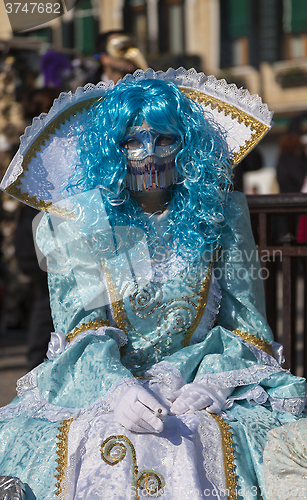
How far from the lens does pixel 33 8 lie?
2.38 meters

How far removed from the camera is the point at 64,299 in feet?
A: 6.26

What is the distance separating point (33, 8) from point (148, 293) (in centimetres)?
130

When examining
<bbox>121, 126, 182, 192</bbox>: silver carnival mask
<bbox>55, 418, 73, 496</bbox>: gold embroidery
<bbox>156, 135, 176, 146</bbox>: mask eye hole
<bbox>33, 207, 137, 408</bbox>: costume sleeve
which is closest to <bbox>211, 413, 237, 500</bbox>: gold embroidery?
<bbox>33, 207, 137, 408</bbox>: costume sleeve

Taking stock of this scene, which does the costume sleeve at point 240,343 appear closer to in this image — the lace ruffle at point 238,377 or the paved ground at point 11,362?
the lace ruffle at point 238,377

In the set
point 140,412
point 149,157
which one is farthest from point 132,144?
point 140,412

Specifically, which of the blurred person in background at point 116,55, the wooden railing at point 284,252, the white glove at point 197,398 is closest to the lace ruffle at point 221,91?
the wooden railing at point 284,252

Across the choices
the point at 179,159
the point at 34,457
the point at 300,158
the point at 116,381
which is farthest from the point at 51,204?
the point at 300,158

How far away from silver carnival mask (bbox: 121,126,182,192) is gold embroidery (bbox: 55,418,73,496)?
30.7 inches

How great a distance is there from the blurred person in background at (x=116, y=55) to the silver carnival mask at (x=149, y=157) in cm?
159

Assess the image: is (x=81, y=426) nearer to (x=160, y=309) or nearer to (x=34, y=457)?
(x=34, y=457)

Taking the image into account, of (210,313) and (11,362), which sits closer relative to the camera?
(210,313)

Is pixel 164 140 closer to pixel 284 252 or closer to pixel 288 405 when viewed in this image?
pixel 288 405

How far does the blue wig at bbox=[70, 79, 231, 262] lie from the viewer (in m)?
1.88

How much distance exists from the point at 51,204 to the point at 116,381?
0.68 metres
